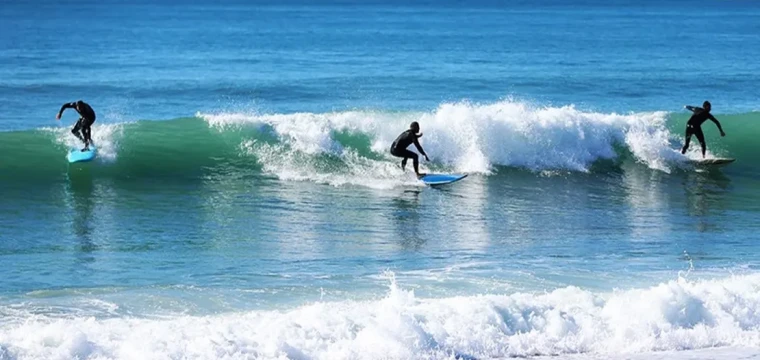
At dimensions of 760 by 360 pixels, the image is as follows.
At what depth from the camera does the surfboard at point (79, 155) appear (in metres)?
19.2

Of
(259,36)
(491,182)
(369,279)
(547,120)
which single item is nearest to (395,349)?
(369,279)

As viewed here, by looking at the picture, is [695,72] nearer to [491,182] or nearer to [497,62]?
[497,62]

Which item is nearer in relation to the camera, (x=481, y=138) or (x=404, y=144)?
(x=404, y=144)

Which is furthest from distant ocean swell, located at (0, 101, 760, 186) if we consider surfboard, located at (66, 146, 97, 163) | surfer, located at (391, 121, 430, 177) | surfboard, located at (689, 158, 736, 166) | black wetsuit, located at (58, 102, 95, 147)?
surfer, located at (391, 121, 430, 177)

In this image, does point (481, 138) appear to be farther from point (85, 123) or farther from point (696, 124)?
point (85, 123)

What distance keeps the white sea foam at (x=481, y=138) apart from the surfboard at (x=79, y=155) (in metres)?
2.93

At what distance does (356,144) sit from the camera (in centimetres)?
2127

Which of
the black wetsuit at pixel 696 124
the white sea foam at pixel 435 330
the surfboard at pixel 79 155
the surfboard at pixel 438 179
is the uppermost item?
the black wetsuit at pixel 696 124

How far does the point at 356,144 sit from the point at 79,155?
5.15 m

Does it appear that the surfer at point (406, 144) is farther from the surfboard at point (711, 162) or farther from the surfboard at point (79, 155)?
the surfboard at point (711, 162)

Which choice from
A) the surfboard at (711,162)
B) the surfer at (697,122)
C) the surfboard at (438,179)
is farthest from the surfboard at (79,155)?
the surfboard at (711,162)

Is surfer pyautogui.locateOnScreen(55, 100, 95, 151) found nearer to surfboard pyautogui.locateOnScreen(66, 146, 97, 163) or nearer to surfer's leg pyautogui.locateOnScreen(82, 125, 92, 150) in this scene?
surfer's leg pyautogui.locateOnScreen(82, 125, 92, 150)

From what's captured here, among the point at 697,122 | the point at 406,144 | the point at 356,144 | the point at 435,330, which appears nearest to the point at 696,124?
the point at 697,122

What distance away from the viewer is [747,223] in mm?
16188
